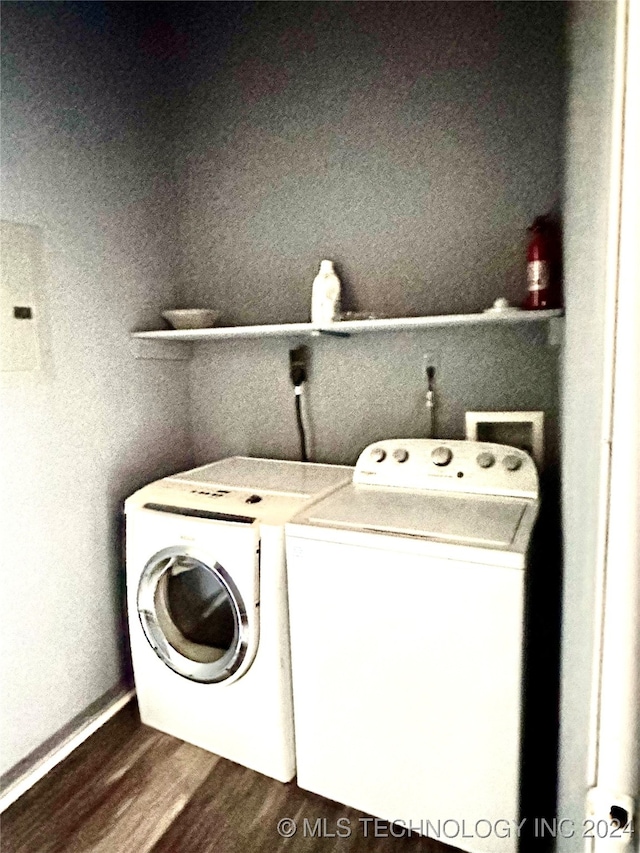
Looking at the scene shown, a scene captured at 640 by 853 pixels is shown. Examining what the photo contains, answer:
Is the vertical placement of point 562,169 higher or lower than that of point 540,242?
higher

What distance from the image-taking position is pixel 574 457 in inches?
42.6

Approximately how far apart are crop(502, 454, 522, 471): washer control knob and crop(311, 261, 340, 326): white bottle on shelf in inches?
27.6

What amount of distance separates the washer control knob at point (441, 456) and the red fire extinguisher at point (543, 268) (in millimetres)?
497

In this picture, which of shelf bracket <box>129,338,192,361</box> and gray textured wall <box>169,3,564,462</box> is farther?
shelf bracket <box>129,338,192,361</box>

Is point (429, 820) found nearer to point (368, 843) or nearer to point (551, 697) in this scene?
point (368, 843)

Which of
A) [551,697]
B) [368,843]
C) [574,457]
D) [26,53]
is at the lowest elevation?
[368,843]

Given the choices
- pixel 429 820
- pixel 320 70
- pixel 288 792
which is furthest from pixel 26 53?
pixel 429 820

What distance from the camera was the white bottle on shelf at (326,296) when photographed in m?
1.89

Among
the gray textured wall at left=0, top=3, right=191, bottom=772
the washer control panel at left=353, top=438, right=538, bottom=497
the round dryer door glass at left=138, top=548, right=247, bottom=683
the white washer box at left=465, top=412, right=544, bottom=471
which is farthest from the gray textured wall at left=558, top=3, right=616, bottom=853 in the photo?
the gray textured wall at left=0, top=3, right=191, bottom=772

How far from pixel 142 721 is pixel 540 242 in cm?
200

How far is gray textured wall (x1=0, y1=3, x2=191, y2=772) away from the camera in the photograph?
1.62 meters

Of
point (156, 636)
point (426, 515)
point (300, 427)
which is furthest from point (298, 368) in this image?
point (156, 636)

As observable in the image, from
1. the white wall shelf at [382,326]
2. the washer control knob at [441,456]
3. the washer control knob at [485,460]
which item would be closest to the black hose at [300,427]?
the white wall shelf at [382,326]

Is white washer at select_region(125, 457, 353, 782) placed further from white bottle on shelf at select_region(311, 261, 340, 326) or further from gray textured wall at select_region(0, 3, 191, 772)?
white bottle on shelf at select_region(311, 261, 340, 326)
